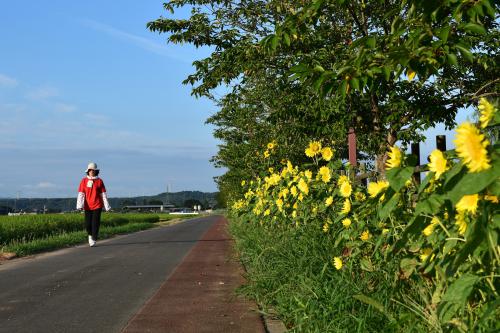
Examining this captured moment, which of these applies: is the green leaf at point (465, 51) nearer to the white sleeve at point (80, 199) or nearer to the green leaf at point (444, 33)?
the green leaf at point (444, 33)

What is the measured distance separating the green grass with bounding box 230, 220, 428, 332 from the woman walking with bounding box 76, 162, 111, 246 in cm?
750

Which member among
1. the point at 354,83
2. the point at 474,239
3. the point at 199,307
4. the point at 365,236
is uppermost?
the point at 354,83

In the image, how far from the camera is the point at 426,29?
2.53 metres

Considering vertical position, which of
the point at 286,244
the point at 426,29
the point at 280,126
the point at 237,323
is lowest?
the point at 237,323

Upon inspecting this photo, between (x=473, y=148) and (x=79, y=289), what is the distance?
234 inches

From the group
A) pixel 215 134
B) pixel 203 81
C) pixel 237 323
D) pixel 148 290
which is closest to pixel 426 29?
pixel 237 323

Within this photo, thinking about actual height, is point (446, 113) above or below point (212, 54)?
below

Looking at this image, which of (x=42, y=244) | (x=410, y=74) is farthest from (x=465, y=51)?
(x=42, y=244)

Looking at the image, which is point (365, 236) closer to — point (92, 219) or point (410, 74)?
point (410, 74)

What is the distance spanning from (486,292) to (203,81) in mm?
7590

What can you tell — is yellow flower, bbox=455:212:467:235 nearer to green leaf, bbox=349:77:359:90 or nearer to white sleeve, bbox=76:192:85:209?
green leaf, bbox=349:77:359:90

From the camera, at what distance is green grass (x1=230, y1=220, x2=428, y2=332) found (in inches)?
130

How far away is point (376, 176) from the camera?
269 inches

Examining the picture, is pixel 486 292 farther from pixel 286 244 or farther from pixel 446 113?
pixel 446 113
